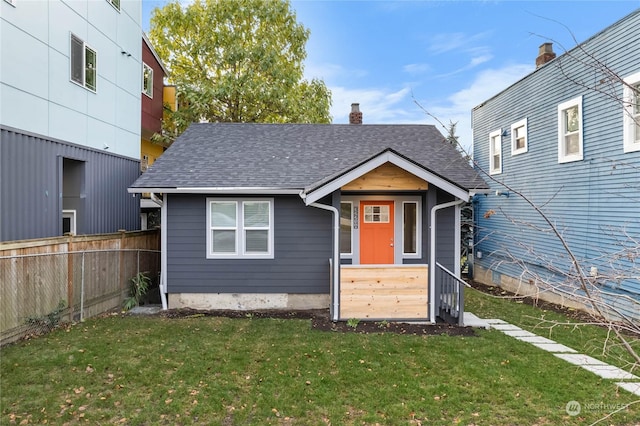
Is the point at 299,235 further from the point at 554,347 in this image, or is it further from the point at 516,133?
the point at 516,133

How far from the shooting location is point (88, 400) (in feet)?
14.2

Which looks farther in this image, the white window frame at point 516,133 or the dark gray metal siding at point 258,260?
the white window frame at point 516,133

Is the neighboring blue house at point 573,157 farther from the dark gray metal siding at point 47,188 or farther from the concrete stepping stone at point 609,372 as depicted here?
the dark gray metal siding at point 47,188

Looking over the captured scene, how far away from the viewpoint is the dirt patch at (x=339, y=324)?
23.4 feet

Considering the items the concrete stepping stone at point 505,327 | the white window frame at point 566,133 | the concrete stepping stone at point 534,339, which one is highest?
the white window frame at point 566,133

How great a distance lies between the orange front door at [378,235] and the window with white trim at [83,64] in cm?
722

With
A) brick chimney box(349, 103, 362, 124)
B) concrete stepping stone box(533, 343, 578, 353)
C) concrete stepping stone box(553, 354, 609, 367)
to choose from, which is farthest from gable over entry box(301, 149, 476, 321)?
brick chimney box(349, 103, 362, 124)

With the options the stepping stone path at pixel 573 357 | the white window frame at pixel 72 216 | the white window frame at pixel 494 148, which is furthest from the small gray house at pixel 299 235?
the white window frame at pixel 494 148

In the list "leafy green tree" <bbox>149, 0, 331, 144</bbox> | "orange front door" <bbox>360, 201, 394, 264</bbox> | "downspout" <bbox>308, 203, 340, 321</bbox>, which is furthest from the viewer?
"leafy green tree" <bbox>149, 0, 331, 144</bbox>

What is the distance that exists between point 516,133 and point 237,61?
13530mm

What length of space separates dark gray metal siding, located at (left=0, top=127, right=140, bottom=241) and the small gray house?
5.32 feet

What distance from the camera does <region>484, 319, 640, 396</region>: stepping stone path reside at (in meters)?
4.96

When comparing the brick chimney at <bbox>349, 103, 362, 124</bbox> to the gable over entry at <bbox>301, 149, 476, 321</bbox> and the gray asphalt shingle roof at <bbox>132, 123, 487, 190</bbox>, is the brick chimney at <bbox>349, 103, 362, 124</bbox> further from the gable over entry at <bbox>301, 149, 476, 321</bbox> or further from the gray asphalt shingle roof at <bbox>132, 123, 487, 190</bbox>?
the gable over entry at <bbox>301, 149, 476, 321</bbox>

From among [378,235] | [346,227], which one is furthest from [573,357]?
[346,227]
